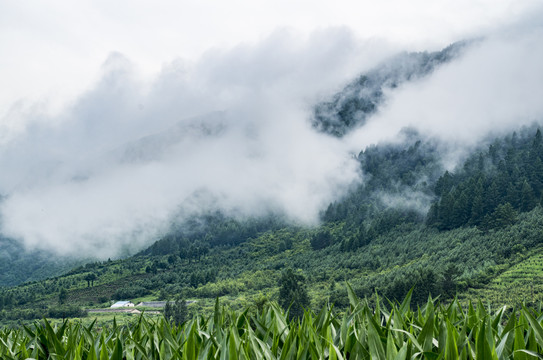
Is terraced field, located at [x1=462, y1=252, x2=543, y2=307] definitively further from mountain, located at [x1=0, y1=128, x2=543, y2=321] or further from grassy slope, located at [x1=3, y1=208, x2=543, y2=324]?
mountain, located at [x1=0, y1=128, x2=543, y2=321]

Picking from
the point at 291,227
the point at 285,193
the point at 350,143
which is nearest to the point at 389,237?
the point at 291,227

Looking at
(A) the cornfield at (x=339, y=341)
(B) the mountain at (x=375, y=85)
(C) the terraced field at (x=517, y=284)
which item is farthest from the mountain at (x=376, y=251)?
(B) the mountain at (x=375, y=85)

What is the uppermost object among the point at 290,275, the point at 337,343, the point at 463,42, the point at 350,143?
the point at 463,42

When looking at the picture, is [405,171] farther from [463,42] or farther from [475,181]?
[463,42]

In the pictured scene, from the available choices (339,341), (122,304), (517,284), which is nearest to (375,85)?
(122,304)

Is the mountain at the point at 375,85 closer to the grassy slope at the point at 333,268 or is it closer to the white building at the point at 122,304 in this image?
the grassy slope at the point at 333,268

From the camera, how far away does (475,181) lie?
81000 mm

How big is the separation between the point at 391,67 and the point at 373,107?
1928cm

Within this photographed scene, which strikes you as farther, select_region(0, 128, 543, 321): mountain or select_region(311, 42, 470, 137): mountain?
select_region(311, 42, 470, 137): mountain

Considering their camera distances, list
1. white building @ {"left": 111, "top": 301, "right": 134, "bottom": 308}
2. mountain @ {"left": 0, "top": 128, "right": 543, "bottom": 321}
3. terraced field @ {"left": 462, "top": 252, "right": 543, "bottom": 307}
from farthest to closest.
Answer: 1. white building @ {"left": 111, "top": 301, "right": 134, "bottom": 308}
2. mountain @ {"left": 0, "top": 128, "right": 543, "bottom": 321}
3. terraced field @ {"left": 462, "top": 252, "right": 543, "bottom": 307}

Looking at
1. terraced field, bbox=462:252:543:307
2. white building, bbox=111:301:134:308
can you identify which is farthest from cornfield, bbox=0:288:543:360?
white building, bbox=111:301:134:308

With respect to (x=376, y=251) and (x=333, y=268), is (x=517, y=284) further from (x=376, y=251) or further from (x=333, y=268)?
(x=333, y=268)

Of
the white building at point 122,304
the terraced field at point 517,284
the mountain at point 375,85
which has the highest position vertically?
the mountain at point 375,85

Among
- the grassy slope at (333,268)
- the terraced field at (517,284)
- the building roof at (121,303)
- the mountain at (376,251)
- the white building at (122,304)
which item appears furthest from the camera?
the building roof at (121,303)
